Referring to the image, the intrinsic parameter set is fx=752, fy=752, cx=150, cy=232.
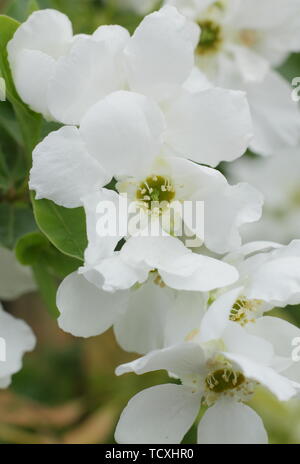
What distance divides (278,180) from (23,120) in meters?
0.68

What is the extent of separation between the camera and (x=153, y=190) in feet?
1.76

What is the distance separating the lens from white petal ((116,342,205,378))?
47 centimetres

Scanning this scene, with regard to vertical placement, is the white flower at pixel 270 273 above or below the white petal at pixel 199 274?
below

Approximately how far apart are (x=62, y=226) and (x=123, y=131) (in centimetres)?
8

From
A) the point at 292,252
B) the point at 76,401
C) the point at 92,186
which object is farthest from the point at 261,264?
the point at 76,401

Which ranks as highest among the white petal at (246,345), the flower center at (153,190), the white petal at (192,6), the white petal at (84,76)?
the white petal at (84,76)

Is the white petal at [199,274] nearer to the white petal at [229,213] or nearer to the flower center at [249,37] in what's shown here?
the white petal at [229,213]

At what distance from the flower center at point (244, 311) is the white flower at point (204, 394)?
0.05 ft

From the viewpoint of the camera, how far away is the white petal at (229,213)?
0.50m

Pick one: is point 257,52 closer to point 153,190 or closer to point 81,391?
point 153,190

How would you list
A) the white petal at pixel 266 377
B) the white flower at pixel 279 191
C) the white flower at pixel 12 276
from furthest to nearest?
1. the white flower at pixel 279 191
2. the white flower at pixel 12 276
3. the white petal at pixel 266 377

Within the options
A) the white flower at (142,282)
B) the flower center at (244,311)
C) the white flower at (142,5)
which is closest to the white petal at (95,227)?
the white flower at (142,282)

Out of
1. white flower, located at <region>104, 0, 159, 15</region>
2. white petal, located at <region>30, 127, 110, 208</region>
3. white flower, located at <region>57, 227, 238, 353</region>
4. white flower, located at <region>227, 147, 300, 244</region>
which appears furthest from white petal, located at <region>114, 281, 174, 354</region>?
white flower, located at <region>227, 147, 300, 244</region>

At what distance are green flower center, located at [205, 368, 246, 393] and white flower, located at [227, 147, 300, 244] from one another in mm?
578
